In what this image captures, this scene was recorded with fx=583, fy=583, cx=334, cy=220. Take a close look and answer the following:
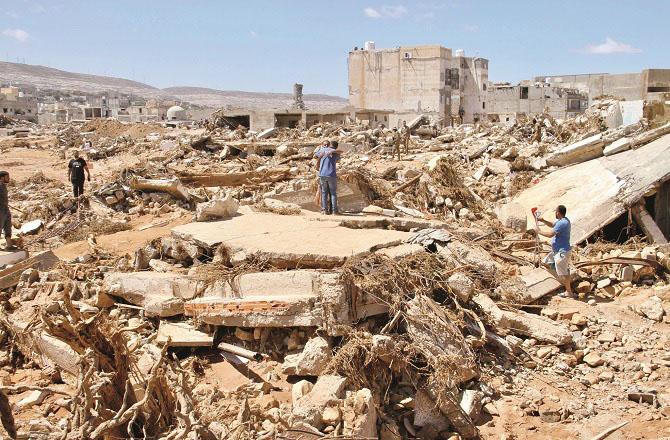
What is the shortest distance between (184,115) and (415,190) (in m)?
45.9

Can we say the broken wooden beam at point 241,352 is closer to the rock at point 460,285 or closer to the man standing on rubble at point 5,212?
the rock at point 460,285

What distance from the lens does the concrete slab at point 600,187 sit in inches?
316

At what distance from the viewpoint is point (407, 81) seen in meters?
47.8

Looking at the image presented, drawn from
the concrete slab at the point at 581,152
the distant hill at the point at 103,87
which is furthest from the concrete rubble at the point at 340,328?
the distant hill at the point at 103,87

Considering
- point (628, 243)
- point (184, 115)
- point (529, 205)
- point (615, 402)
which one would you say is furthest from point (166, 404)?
point (184, 115)

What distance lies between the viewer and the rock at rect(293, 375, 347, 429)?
3910 mm

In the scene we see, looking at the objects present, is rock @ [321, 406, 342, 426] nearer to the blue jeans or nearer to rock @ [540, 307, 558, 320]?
rock @ [540, 307, 558, 320]

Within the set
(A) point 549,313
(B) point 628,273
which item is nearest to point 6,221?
(A) point 549,313

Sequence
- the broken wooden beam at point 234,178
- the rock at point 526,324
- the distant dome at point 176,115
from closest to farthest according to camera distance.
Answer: the rock at point 526,324
the broken wooden beam at point 234,178
the distant dome at point 176,115

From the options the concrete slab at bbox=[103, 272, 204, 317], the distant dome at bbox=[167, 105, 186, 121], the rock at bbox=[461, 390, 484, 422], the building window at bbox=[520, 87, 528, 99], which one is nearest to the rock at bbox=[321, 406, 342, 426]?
the rock at bbox=[461, 390, 484, 422]

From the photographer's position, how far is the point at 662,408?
15.6ft

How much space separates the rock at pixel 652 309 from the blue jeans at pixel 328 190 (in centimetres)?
413

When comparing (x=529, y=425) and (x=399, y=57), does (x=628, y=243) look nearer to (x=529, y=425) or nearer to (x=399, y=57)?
(x=529, y=425)

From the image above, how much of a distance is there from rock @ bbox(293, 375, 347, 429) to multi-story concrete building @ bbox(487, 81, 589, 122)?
36212 millimetres
